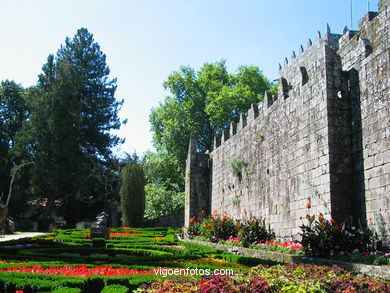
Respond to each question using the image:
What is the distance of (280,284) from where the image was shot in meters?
3.66

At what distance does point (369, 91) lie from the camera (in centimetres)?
756

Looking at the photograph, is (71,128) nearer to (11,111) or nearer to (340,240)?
(11,111)

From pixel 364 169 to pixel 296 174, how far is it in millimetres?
2109

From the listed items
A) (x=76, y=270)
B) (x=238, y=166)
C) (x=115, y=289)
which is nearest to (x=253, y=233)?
(x=238, y=166)

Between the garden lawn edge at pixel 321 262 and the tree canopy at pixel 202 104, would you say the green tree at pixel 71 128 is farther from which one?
the garden lawn edge at pixel 321 262

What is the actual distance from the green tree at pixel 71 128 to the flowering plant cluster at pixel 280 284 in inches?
1029

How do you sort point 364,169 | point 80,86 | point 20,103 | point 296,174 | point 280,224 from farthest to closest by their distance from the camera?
point 20,103
point 80,86
point 280,224
point 296,174
point 364,169

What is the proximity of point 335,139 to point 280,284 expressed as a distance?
503 cm

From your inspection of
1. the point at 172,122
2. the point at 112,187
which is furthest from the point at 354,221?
the point at 112,187

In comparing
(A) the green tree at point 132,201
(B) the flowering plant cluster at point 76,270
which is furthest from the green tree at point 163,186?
(B) the flowering plant cluster at point 76,270

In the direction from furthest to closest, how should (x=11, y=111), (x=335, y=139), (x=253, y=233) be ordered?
1. (x=11, y=111)
2. (x=253, y=233)
3. (x=335, y=139)

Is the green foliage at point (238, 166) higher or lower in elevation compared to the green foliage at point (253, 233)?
higher

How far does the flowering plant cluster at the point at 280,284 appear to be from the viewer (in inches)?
135

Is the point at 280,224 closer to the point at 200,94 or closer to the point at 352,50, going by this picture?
the point at 352,50
